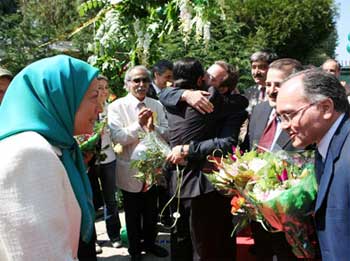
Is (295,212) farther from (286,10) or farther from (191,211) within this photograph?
(286,10)

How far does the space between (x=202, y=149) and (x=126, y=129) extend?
121cm

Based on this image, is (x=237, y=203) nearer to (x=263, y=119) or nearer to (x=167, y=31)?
(x=263, y=119)

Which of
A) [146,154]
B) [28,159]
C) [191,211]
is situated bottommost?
[191,211]

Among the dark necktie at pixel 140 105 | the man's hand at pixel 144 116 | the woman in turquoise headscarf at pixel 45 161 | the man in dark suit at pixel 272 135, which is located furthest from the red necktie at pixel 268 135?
the dark necktie at pixel 140 105

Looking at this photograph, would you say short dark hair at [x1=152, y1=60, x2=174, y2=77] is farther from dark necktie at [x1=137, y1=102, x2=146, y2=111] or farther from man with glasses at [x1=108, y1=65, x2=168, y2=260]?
dark necktie at [x1=137, y1=102, x2=146, y2=111]

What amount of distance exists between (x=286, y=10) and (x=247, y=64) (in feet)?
29.8

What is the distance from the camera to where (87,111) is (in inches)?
72.8

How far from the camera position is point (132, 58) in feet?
15.0

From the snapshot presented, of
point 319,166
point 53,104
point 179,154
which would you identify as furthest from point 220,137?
point 53,104

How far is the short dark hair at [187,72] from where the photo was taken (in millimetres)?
3617

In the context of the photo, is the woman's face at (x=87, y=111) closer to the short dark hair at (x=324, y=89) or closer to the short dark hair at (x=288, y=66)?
the short dark hair at (x=324, y=89)

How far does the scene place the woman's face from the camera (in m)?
1.83

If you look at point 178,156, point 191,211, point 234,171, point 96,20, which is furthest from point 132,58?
point 234,171

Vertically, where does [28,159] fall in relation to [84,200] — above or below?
above
